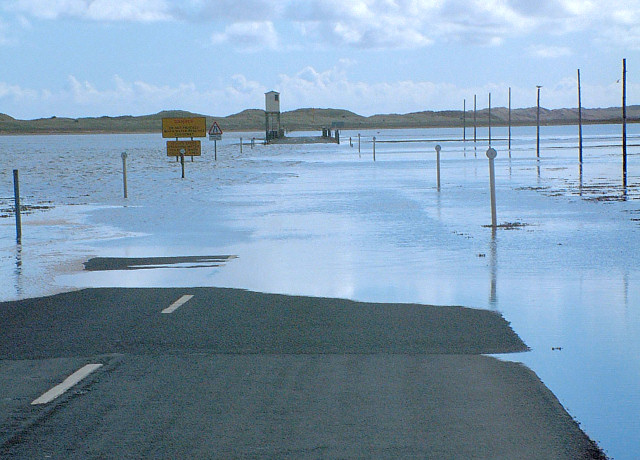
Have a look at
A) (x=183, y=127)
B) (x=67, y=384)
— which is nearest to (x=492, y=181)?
(x=67, y=384)

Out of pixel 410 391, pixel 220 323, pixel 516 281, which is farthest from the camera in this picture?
pixel 516 281

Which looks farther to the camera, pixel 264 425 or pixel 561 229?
pixel 561 229

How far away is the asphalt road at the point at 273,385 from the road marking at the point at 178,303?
5 cm

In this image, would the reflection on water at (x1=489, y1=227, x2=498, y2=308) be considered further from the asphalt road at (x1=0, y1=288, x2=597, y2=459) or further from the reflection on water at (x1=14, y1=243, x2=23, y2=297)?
the reflection on water at (x1=14, y1=243, x2=23, y2=297)

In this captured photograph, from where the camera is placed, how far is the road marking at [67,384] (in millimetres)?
6590

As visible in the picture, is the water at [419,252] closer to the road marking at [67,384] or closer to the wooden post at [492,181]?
the wooden post at [492,181]

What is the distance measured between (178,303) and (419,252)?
17.7 ft

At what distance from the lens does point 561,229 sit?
1820 centimetres

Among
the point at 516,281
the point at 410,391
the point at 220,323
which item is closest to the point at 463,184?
the point at 516,281

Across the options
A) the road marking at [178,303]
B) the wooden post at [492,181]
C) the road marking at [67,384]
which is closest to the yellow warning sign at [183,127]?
the wooden post at [492,181]

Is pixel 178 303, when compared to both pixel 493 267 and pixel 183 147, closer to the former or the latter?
pixel 493 267

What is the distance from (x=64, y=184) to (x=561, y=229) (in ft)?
79.4

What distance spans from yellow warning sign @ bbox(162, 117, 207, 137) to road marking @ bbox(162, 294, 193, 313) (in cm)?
4759

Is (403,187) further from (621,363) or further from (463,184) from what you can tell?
(621,363)
